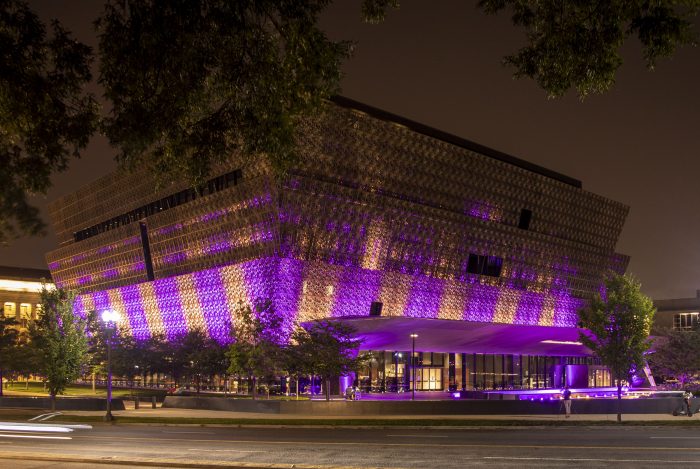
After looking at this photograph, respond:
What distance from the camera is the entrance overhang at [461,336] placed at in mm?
58938

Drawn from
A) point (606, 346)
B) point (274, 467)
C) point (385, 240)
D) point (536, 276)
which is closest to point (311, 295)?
point (385, 240)

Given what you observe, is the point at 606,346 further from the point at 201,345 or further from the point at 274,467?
the point at 201,345

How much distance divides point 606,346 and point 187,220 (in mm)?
50297

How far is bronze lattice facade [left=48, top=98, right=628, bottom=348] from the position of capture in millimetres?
64938

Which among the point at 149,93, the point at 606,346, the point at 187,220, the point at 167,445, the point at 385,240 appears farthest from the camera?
the point at 187,220

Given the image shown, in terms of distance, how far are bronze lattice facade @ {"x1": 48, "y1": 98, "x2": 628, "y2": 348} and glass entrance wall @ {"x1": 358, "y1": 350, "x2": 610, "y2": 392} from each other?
16.7 ft

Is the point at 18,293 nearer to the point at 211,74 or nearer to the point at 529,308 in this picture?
the point at 529,308

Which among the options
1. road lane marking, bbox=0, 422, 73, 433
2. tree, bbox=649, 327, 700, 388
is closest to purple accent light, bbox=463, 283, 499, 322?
tree, bbox=649, 327, 700, 388

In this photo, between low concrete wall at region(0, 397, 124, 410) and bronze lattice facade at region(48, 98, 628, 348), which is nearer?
low concrete wall at region(0, 397, 124, 410)

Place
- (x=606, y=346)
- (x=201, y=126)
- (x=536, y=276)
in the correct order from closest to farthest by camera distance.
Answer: (x=201, y=126) → (x=606, y=346) → (x=536, y=276)

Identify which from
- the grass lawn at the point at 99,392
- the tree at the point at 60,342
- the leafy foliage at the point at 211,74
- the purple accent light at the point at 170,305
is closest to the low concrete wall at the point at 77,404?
the tree at the point at 60,342

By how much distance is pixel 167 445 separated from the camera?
79.5ft

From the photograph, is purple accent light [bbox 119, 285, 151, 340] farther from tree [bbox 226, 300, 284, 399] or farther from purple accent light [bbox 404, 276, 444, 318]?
purple accent light [bbox 404, 276, 444, 318]

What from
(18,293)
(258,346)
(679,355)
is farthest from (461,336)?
(18,293)
